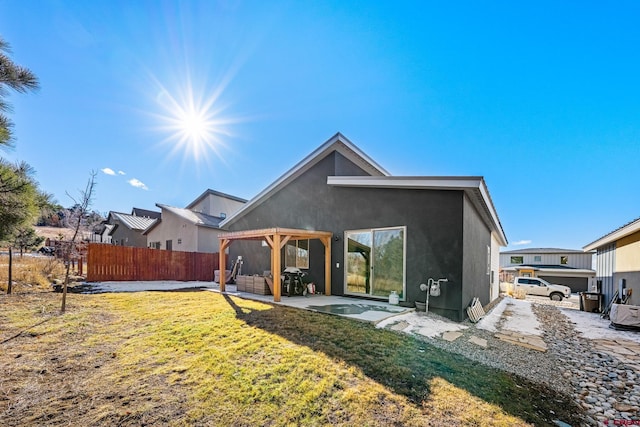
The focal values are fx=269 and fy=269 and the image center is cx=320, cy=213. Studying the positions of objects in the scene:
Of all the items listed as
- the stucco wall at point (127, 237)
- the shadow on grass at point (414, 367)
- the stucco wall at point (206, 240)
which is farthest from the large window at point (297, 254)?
the stucco wall at point (127, 237)

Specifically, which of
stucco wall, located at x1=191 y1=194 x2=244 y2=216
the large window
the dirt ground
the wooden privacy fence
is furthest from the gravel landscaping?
stucco wall, located at x1=191 y1=194 x2=244 y2=216

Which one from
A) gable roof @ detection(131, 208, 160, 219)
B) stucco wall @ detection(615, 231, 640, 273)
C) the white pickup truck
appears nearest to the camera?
stucco wall @ detection(615, 231, 640, 273)

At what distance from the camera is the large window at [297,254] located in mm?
9961

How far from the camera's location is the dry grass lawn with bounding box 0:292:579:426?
259 cm

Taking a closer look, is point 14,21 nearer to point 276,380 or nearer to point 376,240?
point 276,380

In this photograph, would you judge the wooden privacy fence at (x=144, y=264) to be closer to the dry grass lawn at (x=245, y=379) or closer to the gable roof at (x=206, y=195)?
the gable roof at (x=206, y=195)

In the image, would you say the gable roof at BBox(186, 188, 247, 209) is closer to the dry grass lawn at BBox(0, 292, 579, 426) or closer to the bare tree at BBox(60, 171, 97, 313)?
the bare tree at BBox(60, 171, 97, 313)

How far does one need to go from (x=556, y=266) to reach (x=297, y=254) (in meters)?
28.0

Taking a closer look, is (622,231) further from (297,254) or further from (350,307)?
(297,254)

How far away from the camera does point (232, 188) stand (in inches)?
854

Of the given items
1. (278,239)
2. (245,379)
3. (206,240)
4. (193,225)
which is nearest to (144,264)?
(193,225)

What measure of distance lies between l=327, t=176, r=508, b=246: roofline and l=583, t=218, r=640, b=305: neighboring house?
16.1 ft

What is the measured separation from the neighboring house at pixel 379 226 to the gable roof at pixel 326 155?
35 millimetres

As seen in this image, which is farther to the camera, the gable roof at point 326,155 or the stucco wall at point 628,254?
the gable roof at point 326,155
